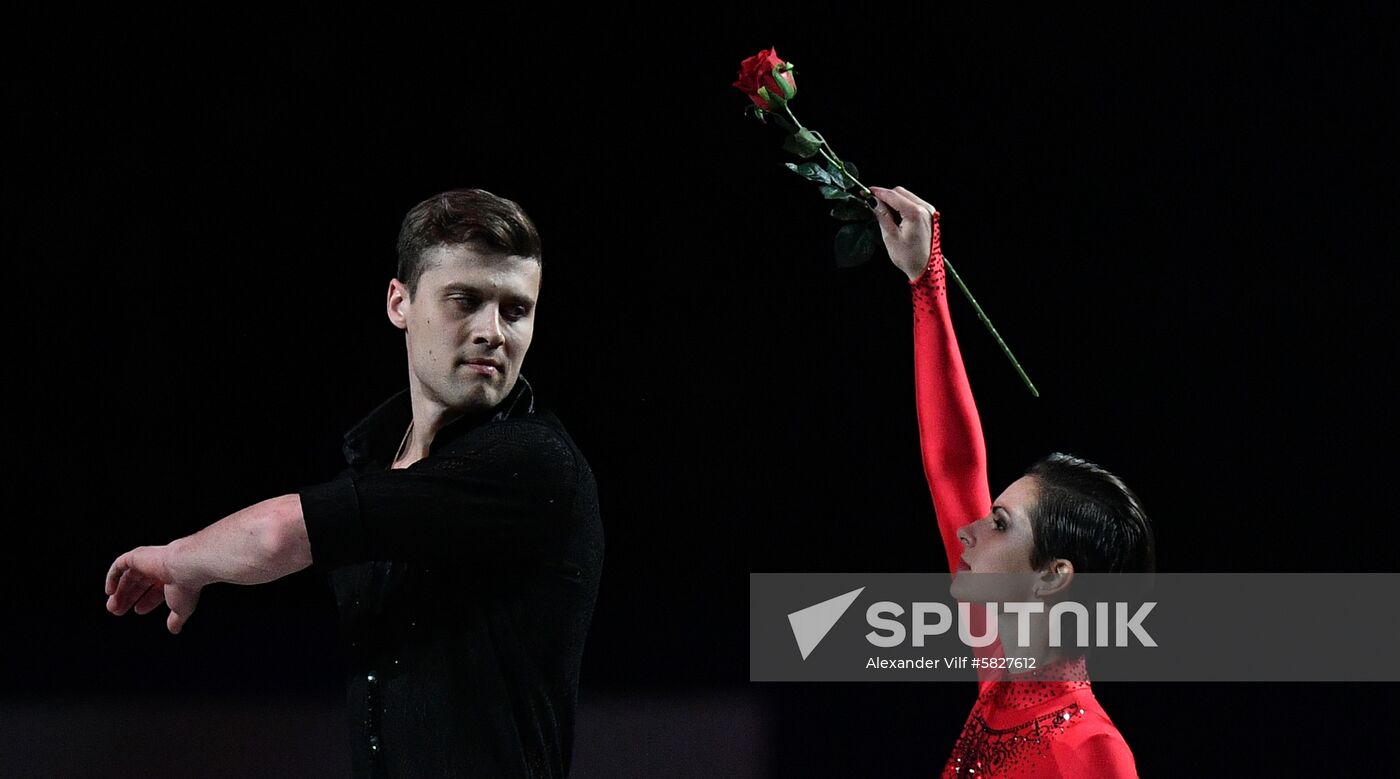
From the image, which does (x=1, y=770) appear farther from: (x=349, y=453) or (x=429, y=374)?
(x=429, y=374)

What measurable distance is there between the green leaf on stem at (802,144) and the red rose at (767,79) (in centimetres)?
6

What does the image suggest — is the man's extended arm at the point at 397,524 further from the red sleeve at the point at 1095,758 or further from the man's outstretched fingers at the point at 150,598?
the red sleeve at the point at 1095,758

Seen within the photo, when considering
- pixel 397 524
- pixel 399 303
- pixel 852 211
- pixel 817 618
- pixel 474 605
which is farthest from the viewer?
pixel 817 618

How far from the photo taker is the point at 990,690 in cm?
214

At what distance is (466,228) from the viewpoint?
1919mm

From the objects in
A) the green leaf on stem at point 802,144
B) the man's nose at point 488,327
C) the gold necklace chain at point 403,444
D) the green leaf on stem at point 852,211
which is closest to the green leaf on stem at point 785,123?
the green leaf on stem at point 802,144

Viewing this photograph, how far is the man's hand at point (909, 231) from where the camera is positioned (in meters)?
2.08

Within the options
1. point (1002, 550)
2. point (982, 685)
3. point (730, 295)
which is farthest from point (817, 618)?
point (1002, 550)

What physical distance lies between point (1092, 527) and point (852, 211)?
52 cm

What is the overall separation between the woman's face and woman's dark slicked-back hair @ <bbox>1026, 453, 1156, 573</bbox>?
0.04ft

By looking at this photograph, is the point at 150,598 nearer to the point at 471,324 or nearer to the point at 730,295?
the point at 471,324

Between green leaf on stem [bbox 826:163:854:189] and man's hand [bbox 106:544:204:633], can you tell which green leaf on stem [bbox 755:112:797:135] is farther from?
man's hand [bbox 106:544:204:633]

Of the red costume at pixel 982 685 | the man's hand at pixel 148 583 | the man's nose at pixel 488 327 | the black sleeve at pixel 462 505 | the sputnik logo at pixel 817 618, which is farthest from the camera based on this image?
the sputnik logo at pixel 817 618

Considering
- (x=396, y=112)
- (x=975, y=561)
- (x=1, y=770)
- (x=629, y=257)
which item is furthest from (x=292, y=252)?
(x=975, y=561)
